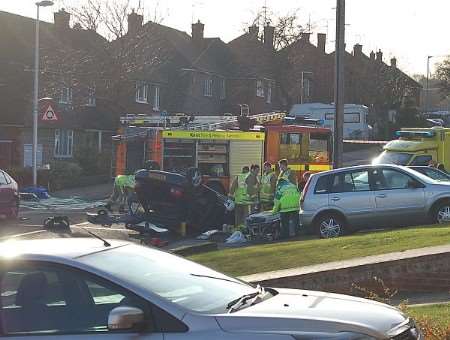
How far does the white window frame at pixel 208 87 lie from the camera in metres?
57.4

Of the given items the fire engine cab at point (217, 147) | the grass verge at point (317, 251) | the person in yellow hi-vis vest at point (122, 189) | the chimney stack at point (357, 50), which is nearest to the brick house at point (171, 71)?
the fire engine cab at point (217, 147)

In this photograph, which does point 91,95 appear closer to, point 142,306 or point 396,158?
point 396,158

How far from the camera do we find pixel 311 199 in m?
Result: 15.6

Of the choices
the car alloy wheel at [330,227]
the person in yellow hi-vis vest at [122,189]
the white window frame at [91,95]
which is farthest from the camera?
the white window frame at [91,95]

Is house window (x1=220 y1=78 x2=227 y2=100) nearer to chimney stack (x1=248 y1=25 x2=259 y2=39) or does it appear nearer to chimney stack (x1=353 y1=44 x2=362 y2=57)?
chimney stack (x1=248 y1=25 x2=259 y2=39)

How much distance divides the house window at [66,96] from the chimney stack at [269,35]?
22.1 meters

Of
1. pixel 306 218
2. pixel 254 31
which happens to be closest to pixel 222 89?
pixel 254 31

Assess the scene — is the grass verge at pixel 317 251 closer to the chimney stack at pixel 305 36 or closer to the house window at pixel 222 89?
the chimney stack at pixel 305 36

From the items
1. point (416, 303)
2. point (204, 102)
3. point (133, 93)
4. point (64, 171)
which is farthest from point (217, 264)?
point (204, 102)

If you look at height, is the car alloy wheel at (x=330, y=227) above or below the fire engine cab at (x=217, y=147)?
below

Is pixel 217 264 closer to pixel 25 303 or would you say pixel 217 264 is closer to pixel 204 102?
pixel 25 303

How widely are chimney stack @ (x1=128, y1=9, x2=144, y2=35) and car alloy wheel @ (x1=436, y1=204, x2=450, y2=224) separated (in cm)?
2788

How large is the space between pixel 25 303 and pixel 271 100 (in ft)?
199

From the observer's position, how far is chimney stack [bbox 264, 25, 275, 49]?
5806cm
